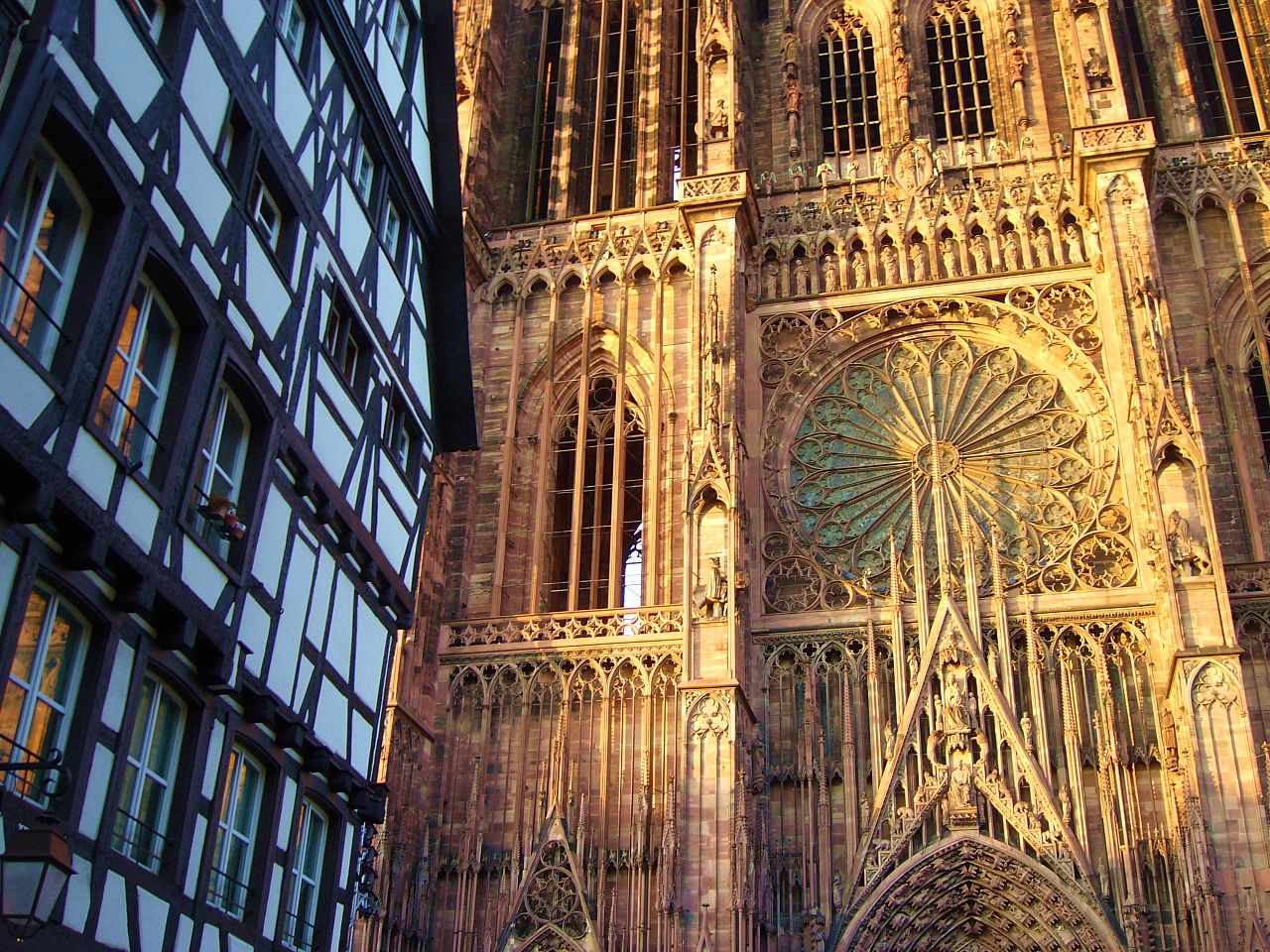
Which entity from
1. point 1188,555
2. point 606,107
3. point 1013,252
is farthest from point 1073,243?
point 606,107

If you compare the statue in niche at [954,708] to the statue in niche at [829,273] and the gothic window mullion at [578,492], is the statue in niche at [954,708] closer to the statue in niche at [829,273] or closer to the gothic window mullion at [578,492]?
the gothic window mullion at [578,492]

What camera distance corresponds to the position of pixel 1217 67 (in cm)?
2580

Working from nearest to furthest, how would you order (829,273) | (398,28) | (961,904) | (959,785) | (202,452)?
(202,452), (398,28), (961,904), (959,785), (829,273)

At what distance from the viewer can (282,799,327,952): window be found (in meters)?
12.3

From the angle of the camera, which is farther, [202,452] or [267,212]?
[267,212]

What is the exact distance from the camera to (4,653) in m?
8.12

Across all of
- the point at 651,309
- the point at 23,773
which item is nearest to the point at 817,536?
the point at 651,309

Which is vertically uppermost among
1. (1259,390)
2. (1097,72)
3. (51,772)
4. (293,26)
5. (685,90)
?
(685,90)

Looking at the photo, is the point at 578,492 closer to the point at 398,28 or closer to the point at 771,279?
the point at 771,279

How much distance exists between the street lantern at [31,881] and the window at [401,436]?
798 cm

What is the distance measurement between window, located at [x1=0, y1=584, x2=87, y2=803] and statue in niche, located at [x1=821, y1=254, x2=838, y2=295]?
1698 cm

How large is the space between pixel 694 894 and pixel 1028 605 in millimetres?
6313

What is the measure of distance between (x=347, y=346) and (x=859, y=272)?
12250mm

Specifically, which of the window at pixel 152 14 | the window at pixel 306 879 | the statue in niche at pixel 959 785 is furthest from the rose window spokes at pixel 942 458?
the window at pixel 152 14
